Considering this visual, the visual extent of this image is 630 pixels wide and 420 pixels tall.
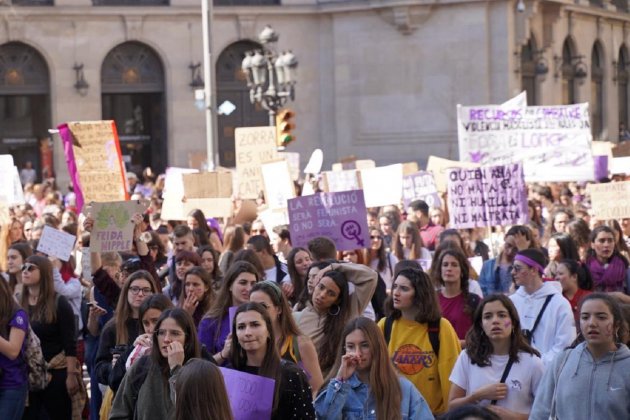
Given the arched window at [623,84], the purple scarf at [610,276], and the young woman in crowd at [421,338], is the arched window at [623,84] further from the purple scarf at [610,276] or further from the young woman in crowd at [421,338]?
the young woman in crowd at [421,338]

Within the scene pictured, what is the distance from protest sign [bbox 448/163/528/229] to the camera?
15328mm

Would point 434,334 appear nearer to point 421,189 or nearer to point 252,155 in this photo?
point 421,189

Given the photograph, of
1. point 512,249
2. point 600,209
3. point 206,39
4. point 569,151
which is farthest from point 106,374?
point 206,39

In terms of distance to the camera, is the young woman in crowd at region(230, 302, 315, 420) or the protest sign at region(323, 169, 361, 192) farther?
the protest sign at region(323, 169, 361, 192)

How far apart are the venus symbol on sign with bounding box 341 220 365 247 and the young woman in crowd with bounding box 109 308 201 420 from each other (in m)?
5.58

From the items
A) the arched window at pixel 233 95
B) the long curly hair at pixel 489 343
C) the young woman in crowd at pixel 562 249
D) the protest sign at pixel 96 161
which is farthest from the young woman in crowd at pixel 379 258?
the arched window at pixel 233 95

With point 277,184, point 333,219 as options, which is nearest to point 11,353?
point 333,219

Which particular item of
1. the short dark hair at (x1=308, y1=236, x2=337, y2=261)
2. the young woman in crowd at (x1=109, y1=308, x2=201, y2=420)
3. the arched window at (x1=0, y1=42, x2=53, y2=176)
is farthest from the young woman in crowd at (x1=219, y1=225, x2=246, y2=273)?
the arched window at (x1=0, y1=42, x2=53, y2=176)

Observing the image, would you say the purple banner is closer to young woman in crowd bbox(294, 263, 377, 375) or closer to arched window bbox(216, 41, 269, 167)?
young woman in crowd bbox(294, 263, 377, 375)

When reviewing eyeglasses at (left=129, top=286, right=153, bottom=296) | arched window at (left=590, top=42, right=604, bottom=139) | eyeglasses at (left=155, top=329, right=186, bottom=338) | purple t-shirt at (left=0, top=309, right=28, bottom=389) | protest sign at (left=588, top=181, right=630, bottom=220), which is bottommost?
purple t-shirt at (left=0, top=309, right=28, bottom=389)

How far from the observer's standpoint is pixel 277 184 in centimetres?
1700

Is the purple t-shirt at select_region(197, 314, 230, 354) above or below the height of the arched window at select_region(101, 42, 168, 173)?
below

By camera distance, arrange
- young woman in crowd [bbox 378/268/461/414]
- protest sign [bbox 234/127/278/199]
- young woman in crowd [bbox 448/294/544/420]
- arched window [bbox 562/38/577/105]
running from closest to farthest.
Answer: young woman in crowd [bbox 448/294/544/420] < young woman in crowd [bbox 378/268/461/414] < protest sign [bbox 234/127/278/199] < arched window [bbox 562/38/577/105]

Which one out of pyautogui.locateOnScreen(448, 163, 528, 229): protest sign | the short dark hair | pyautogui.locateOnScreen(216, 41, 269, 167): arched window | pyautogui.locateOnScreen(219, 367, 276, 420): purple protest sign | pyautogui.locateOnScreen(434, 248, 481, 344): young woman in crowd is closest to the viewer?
pyautogui.locateOnScreen(219, 367, 276, 420): purple protest sign
